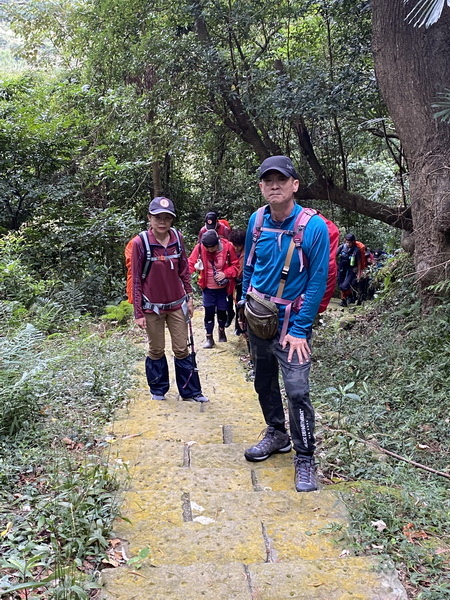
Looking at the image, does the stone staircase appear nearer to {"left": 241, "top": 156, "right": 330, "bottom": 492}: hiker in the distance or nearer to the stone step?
the stone step

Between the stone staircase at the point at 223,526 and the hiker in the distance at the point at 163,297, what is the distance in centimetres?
66

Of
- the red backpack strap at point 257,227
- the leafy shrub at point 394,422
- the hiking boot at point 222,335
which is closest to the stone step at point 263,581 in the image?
the leafy shrub at point 394,422

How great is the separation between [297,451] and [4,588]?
188 centimetres

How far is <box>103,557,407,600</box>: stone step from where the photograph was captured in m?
2.20

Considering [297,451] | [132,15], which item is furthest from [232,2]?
[297,451]

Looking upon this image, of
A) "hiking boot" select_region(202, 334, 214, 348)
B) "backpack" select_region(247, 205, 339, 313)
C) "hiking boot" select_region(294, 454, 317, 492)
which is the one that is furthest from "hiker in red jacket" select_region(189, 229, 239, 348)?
"hiking boot" select_region(294, 454, 317, 492)

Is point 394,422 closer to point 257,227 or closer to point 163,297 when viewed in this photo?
point 257,227

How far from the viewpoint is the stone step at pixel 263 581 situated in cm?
220

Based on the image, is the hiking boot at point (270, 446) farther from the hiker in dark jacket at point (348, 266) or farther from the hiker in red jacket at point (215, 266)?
the hiker in dark jacket at point (348, 266)

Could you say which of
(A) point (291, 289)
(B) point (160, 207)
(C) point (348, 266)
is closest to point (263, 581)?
(A) point (291, 289)

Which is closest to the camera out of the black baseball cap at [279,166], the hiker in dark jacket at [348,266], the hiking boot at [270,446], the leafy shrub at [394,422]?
the leafy shrub at [394,422]

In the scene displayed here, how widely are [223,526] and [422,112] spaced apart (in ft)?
16.8

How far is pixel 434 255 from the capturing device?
19.1 ft

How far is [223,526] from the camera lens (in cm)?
277
